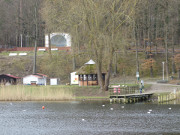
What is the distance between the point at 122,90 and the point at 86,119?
2068 cm

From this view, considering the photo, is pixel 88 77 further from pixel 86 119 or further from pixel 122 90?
pixel 86 119

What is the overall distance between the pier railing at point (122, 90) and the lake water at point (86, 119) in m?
6.89

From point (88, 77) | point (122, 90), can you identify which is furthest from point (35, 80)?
point (122, 90)

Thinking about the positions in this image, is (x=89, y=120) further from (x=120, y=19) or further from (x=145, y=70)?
(x=145, y=70)

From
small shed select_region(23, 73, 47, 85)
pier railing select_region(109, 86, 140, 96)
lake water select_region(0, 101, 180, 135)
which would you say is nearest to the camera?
lake water select_region(0, 101, 180, 135)

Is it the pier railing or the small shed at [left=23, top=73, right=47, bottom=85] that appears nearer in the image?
the pier railing

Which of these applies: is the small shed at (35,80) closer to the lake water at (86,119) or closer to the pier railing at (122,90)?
the pier railing at (122,90)

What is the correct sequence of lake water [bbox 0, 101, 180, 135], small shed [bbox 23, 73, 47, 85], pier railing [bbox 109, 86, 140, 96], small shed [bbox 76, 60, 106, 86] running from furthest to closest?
small shed [bbox 23, 73, 47, 85] → small shed [bbox 76, 60, 106, 86] → pier railing [bbox 109, 86, 140, 96] → lake water [bbox 0, 101, 180, 135]

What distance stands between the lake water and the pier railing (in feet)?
22.6

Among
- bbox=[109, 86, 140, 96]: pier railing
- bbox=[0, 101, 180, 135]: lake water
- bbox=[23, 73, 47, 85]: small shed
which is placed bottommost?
bbox=[0, 101, 180, 135]: lake water

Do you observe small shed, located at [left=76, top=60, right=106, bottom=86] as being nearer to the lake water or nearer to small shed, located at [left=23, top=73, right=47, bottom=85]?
small shed, located at [left=23, top=73, right=47, bottom=85]

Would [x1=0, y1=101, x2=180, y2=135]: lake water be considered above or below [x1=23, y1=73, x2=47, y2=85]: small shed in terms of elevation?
below

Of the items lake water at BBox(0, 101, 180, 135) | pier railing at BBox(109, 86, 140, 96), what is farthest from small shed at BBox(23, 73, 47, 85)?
lake water at BBox(0, 101, 180, 135)

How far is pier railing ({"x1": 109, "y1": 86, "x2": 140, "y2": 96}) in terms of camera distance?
5425 centimetres
